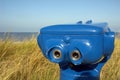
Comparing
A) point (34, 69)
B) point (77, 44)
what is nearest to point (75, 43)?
point (77, 44)

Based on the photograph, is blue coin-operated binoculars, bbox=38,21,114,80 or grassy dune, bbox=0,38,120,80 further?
grassy dune, bbox=0,38,120,80

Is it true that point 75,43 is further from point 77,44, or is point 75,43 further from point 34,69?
point 34,69

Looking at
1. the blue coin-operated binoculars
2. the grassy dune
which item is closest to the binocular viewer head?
the blue coin-operated binoculars

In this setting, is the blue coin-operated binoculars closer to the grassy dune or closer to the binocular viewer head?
the binocular viewer head

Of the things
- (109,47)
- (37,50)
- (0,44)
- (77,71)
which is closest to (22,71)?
(37,50)

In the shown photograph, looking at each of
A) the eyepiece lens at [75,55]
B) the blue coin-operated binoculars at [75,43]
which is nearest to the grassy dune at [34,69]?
the blue coin-operated binoculars at [75,43]

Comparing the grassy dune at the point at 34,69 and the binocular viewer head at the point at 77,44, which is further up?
the binocular viewer head at the point at 77,44

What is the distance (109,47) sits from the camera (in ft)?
5.45

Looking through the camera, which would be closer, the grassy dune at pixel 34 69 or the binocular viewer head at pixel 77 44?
the binocular viewer head at pixel 77 44

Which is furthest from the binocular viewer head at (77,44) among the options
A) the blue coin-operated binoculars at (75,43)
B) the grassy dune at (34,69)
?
the grassy dune at (34,69)

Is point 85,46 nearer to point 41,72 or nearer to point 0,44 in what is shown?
point 41,72

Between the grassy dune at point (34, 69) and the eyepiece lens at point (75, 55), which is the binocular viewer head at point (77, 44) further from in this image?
the grassy dune at point (34, 69)

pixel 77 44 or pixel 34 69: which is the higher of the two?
pixel 77 44

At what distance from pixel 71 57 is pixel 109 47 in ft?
0.84
